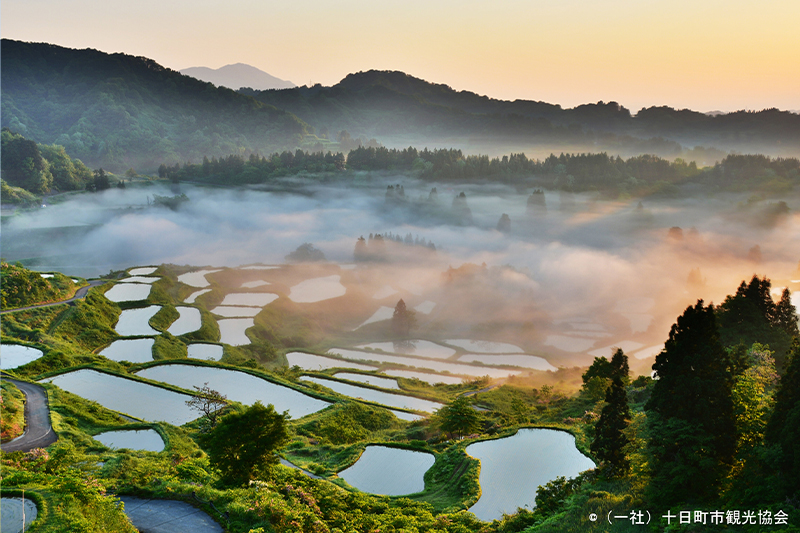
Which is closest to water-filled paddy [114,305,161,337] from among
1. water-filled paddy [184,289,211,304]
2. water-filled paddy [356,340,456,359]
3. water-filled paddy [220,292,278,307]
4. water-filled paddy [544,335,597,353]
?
water-filled paddy [184,289,211,304]

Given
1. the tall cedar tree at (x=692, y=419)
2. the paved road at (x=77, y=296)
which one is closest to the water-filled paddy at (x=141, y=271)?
the paved road at (x=77, y=296)

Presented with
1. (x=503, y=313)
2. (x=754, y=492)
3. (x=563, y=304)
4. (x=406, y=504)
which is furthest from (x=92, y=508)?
(x=563, y=304)

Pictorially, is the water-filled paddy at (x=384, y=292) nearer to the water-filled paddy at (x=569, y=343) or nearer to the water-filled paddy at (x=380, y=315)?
the water-filled paddy at (x=380, y=315)

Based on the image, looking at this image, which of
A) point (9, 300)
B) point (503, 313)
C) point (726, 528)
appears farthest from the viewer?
point (503, 313)

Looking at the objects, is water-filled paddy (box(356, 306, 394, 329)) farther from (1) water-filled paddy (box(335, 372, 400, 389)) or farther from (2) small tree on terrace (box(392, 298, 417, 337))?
(1) water-filled paddy (box(335, 372, 400, 389))

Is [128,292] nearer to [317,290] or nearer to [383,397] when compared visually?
[383,397]

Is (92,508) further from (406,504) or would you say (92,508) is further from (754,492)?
(754,492)

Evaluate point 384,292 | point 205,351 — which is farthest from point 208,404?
point 384,292
